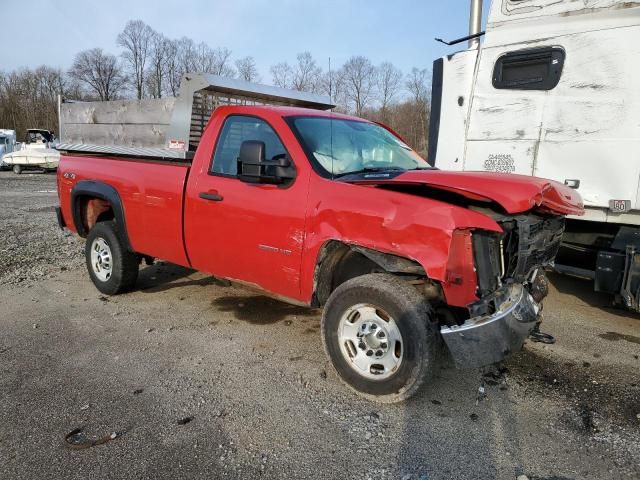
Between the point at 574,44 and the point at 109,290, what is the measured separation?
216 inches

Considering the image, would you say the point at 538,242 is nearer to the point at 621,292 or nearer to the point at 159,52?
the point at 621,292

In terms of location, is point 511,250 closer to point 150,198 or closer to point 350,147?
point 350,147

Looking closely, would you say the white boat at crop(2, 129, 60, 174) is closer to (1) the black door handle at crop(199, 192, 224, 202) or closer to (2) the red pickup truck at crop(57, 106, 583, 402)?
(2) the red pickup truck at crop(57, 106, 583, 402)

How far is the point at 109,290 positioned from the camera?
561 cm

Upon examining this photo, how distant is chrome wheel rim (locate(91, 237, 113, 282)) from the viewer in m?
5.59

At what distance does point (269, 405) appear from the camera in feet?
11.0

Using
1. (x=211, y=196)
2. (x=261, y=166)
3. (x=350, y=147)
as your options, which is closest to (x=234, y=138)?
(x=211, y=196)

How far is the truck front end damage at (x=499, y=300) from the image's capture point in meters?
2.93

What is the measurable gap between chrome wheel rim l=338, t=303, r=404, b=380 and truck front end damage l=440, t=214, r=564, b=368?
0.39 meters

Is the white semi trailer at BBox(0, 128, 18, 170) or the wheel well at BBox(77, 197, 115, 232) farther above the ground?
the white semi trailer at BBox(0, 128, 18, 170)

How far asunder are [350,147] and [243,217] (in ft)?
3.50

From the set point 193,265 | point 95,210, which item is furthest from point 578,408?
point 95,210

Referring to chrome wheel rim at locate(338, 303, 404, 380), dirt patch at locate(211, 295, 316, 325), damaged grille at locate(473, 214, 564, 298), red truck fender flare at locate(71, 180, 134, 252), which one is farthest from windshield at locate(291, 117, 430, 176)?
red truck fender flare at locate(71, 180, 134, 252)

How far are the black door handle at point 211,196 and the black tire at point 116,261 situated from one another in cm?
160
